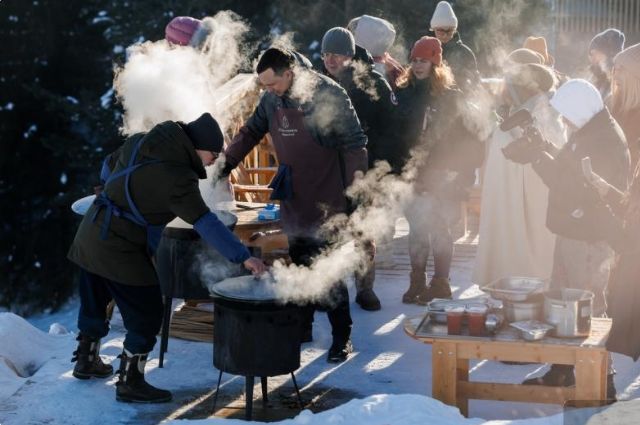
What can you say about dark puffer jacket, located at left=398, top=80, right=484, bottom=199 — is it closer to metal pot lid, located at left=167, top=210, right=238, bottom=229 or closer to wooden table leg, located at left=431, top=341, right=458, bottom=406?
metal pot lid, located at left=167, top=210, right=238, bottom=229

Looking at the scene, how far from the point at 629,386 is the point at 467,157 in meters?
2.32

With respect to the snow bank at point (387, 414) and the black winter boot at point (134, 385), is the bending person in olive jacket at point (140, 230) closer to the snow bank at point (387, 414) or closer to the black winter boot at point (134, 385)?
the black winter boot at point (134, 385)

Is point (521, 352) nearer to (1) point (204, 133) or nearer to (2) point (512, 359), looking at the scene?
(2) point (512, 359)

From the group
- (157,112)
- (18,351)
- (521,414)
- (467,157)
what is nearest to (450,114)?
(467,157)


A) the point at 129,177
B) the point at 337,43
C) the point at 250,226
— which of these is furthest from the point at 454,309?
the point at 337,43

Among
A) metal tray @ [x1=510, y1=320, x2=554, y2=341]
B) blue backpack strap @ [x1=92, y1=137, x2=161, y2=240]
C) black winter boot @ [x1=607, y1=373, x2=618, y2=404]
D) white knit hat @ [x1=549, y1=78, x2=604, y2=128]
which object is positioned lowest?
black winter boot @ [x1=607, y1=373, x2=618, y2=404]

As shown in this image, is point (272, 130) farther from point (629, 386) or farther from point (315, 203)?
point (629, 386)

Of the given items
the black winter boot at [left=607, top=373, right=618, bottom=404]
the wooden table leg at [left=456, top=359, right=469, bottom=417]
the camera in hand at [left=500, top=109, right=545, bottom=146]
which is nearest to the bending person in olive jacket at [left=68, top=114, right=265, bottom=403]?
the wooden table leg at [left=456, top=359, right=469, bottom=417]

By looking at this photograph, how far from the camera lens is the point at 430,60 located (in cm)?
736

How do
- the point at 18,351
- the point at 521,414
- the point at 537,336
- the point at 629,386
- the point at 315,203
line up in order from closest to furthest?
1. the point at 537,336
2. the point at 521,414
3. the point at 629,386
4. the point at 315,203
5. the point at 18,351

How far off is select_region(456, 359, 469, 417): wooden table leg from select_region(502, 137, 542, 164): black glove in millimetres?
1139

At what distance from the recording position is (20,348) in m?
7.07

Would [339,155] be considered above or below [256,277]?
above

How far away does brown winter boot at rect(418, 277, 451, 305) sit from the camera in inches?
309
